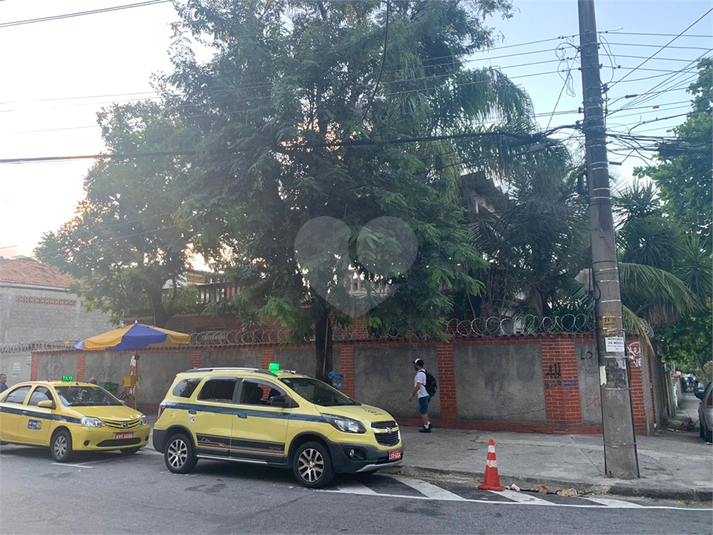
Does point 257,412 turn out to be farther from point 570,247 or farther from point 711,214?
point 711,214

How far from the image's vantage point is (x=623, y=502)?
8.11 meters

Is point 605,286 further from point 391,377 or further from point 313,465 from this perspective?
point 391,377

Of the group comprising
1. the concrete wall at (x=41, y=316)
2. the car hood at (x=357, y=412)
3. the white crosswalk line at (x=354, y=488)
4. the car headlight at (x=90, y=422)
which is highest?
the concrete wall at (x=41, y=316)

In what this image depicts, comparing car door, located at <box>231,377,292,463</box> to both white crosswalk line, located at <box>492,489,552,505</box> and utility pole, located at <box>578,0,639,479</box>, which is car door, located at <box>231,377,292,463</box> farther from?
utility pole, located at <box>578,0,639,479</box>

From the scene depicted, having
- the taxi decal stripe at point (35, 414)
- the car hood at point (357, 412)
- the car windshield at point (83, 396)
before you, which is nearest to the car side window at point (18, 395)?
the taxi decal stripe at point (35, 414)

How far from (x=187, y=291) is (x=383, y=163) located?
12721mm

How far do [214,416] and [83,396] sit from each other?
4137mm

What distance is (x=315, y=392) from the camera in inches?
386

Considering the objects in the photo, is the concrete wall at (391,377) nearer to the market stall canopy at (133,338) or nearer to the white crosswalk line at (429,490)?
the white crosswalk line at (429,490)

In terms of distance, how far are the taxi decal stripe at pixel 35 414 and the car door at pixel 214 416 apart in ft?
9.43

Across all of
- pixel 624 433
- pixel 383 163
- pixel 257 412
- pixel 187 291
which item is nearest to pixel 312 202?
pixel 383 163

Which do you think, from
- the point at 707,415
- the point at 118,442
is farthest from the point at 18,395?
the point at 707,415

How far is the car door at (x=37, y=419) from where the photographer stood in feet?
38.2

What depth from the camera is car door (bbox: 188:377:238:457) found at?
9672mm
